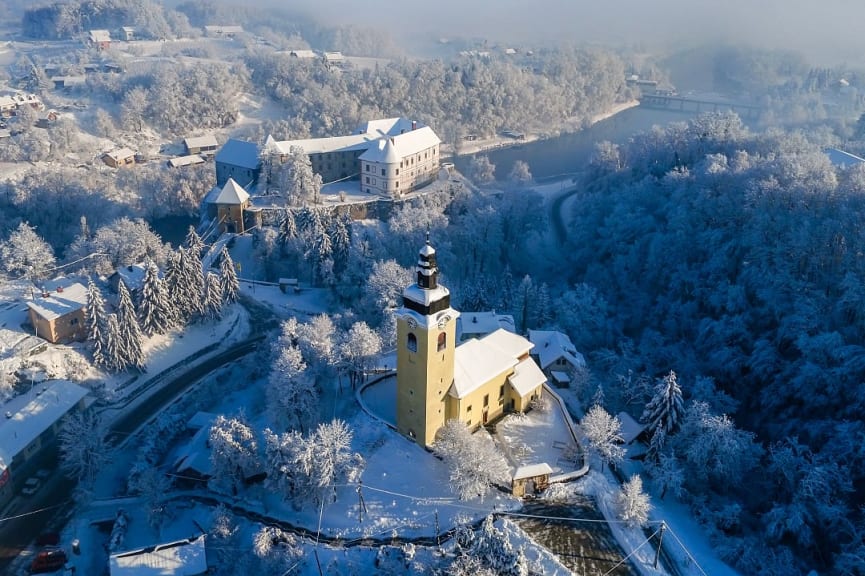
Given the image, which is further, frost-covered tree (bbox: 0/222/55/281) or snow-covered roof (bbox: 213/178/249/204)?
snow-covered roof (bbox: 213/178/249/204)

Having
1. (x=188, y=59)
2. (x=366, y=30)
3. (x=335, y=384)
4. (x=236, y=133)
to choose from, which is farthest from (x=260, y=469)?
(x=366, y=30)

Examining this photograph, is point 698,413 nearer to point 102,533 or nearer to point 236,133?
point 102,533

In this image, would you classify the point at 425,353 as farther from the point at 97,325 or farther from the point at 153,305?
the point at 153,305

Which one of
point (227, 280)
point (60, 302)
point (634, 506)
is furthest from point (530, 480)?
point (60, 302)

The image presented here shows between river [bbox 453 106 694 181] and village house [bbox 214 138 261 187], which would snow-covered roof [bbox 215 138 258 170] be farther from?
river [bbox 453 106 694 181]

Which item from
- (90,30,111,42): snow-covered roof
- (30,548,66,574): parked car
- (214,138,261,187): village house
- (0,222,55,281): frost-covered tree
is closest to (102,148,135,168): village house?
(214,138,261,187): village house

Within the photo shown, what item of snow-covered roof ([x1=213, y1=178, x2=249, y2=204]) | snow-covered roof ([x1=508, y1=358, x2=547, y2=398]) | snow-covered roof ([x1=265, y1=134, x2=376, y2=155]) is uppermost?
snow-covered roof ([x1=265, y1=134, x2=376, y2=155])

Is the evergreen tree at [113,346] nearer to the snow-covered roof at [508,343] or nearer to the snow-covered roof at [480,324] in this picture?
the snow-covered roof at [480,324]
